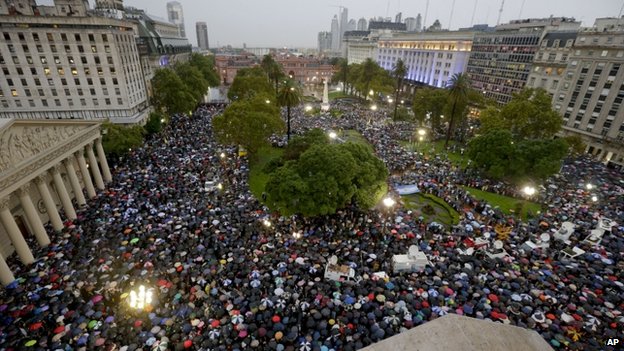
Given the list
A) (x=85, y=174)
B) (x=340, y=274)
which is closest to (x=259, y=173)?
(x=85, y=174)

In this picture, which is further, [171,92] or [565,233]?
[171,92]

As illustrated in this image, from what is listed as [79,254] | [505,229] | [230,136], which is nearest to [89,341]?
[79,254]

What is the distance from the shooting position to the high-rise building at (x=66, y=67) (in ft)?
157

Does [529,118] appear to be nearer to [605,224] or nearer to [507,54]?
[605,224]

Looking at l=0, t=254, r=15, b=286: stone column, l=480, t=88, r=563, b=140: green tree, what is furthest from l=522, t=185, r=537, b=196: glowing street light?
l=0, t=254, r=15, b=286: stone column

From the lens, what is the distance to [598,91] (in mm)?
51188

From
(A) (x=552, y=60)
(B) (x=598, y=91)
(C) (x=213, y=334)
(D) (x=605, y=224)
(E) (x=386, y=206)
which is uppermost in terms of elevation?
(A) (x=552, y=60)

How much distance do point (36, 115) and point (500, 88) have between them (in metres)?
106

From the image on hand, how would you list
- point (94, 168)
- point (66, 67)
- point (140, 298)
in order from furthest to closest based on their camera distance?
point (66, 67), point (94, 168), point (140, 298)

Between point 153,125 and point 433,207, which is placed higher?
point 153,125

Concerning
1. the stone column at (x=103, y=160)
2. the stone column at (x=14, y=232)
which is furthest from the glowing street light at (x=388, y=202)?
the stone column at (x=103, y=160)

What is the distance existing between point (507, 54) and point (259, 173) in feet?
246

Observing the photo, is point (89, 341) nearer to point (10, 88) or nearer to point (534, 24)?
point (10, 88)

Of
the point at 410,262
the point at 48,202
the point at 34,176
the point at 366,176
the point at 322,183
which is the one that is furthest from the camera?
the point at 366,176
